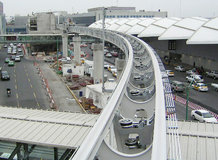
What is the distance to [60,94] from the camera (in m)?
24.5

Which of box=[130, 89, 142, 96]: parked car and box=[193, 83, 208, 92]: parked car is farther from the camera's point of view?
box=[193, 83, 208, 92]: parked car

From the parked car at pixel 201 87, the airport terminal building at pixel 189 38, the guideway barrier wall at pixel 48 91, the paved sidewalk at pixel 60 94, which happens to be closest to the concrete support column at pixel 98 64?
the paved sidewalk at pixel 60 94

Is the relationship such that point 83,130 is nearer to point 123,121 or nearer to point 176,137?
point 123,121

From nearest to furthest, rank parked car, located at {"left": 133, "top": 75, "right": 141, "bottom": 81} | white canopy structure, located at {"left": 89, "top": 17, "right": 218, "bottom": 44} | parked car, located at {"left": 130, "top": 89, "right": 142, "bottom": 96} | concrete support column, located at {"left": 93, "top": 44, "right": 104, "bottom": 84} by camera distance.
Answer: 1. parked car, located at {"left": 130, "top": 89, "right": 142, "bottom": 96}
2. parked car, located at {"left": 133, "top": 75, "right": 141, "bottom": 81}
3. concrete support column, located at {"left": 93, "top": 44, "right": 104, "bottom": 84}
4. white canopy structure, located at {"left": 89, "top": 17, "right": 218, "bottom": 44}

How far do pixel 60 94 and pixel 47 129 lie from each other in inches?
619

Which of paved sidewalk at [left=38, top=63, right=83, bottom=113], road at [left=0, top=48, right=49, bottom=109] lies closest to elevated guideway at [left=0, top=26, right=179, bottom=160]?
paved sidewalk at [left=38, top=63, right=83, bottom=113]

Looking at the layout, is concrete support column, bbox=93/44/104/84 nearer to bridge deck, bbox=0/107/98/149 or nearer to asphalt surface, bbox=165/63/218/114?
asphalt surface, bbox=165/63/218/114

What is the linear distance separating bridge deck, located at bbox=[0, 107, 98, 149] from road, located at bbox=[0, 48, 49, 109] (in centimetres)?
1073

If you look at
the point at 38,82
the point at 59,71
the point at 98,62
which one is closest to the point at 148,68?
the point at 98,62

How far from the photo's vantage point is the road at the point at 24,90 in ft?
70.4

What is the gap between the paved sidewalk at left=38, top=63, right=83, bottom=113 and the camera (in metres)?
20.7

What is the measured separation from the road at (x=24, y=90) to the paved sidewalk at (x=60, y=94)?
0.90 m

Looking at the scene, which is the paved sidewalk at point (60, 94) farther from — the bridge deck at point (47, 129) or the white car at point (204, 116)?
the bridge deck at point (47, 129)

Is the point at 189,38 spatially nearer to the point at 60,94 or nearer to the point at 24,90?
the point at 60,94
